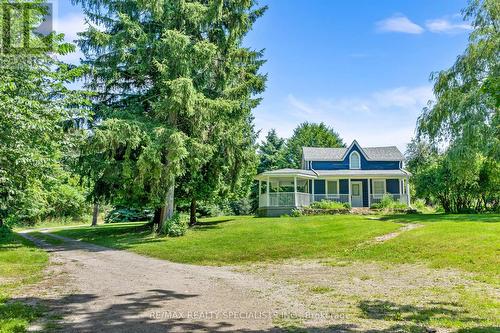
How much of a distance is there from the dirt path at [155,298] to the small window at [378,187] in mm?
22426

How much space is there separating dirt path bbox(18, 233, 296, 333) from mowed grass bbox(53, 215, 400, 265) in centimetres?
181

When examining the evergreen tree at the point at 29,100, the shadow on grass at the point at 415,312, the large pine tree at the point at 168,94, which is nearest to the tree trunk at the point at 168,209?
the large pine tree at the point at 168,94

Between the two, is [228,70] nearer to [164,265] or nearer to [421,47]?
[421,47]

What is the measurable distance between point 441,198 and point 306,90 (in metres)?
12.9

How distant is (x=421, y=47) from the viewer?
17359mm

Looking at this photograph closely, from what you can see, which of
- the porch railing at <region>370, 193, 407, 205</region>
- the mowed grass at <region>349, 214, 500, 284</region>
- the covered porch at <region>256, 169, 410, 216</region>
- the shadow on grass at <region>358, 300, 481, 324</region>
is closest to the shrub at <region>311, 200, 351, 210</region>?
the covered porch at <region>256, 169, 410, 216</region>

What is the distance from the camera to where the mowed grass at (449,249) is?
987cm

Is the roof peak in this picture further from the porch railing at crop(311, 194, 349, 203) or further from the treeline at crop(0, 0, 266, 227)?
the treeline at crop(0, 0, 266, 227)

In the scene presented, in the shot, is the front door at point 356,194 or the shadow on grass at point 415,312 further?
the front door at point 356,194

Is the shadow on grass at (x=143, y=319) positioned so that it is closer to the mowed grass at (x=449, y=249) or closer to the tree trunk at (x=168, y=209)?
the mowed grass at (x=449, y=249)

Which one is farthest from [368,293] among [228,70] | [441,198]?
[441,198]

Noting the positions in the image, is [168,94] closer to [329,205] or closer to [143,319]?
[143,319]

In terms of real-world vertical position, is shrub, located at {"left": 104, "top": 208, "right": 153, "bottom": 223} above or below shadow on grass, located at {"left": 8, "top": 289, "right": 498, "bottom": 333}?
below

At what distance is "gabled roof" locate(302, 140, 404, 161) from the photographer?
3139cm
